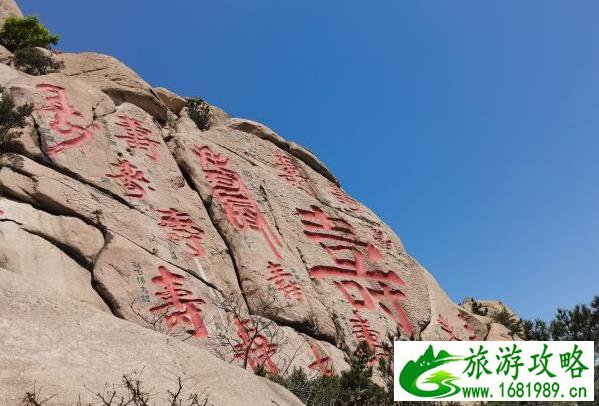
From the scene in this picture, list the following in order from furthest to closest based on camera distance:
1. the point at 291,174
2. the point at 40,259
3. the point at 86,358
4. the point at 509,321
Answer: the point at 509,321 → the point at 291,174 → the point at 40,259 → the point at 86,358

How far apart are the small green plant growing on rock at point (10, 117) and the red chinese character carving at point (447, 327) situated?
29.6 ft

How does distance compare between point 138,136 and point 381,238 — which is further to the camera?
point 381,238

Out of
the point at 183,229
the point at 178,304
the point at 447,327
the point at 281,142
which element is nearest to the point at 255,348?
the point at 178,304

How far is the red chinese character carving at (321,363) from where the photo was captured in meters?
9.83

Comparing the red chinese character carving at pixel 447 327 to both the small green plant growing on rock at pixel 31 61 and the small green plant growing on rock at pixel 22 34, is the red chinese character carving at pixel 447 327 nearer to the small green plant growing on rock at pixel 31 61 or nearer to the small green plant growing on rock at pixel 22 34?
the small green plant growing on rock at pixel 31 61

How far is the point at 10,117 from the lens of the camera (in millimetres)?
9703

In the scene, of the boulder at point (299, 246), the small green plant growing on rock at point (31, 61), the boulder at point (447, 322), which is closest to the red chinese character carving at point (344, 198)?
the boulder at point (299, 246)

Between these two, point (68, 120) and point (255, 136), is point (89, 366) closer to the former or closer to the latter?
point (68, 120)

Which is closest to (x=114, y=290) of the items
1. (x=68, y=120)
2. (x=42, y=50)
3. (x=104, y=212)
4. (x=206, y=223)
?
(x=104, y=212)

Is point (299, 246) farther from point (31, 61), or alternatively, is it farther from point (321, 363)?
point (31, 61)

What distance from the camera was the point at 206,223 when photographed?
434 inches

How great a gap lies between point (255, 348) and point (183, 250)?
1973mm

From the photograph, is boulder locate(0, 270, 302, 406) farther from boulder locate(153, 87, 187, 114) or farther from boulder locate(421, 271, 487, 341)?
boulder locate(153, 87, 187, 114)

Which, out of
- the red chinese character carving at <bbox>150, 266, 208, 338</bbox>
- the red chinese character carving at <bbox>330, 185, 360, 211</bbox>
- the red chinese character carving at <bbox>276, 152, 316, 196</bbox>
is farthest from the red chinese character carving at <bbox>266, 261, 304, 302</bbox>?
the red chinese character carving at <bbox>330, 185, 360, 211</bbox>
